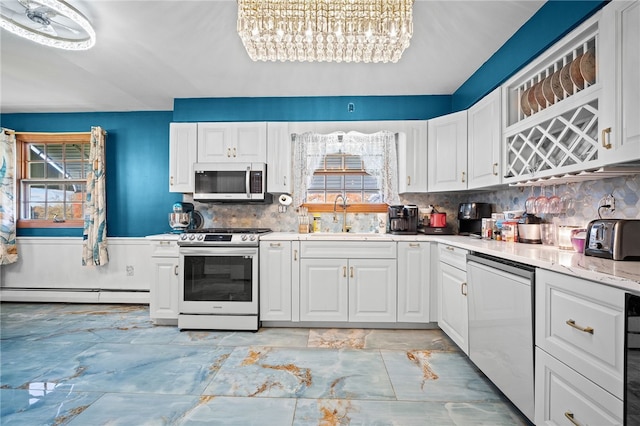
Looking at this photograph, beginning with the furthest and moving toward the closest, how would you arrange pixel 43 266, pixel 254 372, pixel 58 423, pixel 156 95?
pixel 43 266 → pixel 156 95 → pixel 254 372 → pixel 58 423

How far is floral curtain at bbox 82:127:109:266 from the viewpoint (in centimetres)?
391

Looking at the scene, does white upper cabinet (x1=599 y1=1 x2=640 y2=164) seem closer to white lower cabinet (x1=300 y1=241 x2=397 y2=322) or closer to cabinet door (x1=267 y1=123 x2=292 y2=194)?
white lower cabinet (x1=300 y1=241 x2=397 y2=322)

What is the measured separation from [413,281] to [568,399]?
5.61 ft

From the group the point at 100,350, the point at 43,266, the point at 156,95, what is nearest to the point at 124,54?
the point at 156,95

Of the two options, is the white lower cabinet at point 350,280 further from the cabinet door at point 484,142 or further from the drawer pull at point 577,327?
the drawer pull at point 577,327

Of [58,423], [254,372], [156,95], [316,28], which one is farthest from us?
[156,95]

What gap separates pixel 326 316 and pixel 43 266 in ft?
12.8

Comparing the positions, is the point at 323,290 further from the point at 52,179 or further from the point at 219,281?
the point at 52,179

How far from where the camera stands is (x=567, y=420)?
1.29 metres

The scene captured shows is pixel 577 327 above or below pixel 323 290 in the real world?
above

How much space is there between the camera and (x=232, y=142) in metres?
3.41

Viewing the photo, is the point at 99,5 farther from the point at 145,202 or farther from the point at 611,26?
the point at 611,26

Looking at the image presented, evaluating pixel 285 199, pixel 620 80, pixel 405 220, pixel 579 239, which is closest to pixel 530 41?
pixel 620 80

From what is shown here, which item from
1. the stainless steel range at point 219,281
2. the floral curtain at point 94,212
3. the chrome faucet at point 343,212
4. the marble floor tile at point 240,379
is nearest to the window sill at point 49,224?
the floral curtain at point 94,212
